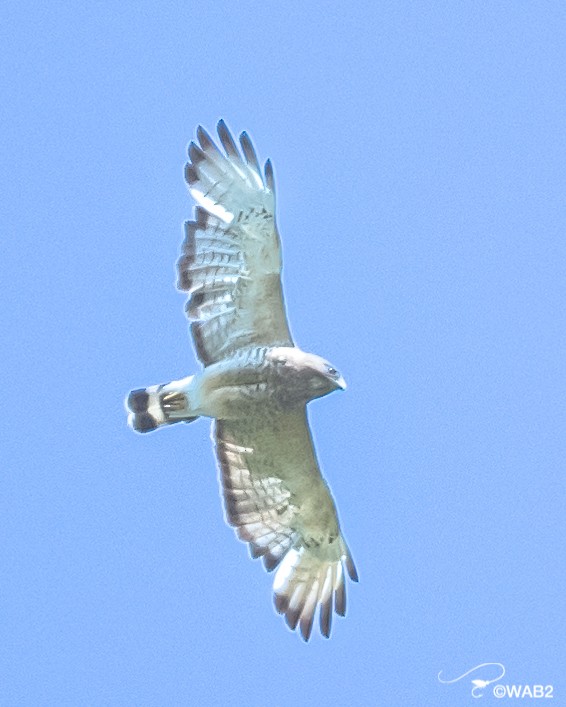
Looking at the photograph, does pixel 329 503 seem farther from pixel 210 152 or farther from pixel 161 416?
pixel 210 152

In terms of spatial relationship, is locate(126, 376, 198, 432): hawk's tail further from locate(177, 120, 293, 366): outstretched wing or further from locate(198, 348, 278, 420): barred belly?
locate(177, 120, 293, 366): outstretched wing

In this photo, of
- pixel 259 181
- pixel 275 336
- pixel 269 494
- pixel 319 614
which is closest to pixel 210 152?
pixel 259 181

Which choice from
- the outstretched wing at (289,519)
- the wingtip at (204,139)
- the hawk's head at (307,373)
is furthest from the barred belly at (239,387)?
the wingtip at (204,139)

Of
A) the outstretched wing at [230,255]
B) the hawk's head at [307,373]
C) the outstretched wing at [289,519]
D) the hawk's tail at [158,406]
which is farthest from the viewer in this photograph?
the outstretched wing at [289,519]

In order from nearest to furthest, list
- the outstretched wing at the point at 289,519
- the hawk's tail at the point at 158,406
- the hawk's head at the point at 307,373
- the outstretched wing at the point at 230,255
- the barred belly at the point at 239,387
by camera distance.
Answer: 1. the hawk's head at the point at 307,373
2. the barred belly at the point at 239,387
3. the outstretched wing at the point at 230,255
4. the hawk's tail at the point at 158,406
5. the outstretched wing at the point at 289,519

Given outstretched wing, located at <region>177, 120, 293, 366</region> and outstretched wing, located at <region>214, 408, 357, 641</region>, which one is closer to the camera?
outstretched wing, located at <region>177, 120, 293, 366</region>

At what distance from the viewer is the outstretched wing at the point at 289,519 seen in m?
14.1

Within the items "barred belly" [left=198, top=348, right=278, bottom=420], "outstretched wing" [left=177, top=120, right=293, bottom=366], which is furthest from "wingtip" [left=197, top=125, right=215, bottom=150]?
"barred belly" [left=198, top=348, right=278, bottom=420]

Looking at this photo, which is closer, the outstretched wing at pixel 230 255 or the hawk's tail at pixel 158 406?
the outstretched wing at pixel 230 255

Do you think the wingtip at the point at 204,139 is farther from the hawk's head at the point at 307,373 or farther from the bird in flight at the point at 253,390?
the hawk's head at the point at 307,373

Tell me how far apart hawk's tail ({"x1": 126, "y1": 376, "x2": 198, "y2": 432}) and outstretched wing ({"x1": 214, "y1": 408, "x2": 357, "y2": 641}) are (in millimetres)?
368

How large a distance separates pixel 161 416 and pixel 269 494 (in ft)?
3.77

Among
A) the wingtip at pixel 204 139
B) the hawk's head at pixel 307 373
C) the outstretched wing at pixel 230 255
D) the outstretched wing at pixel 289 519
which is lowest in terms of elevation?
the outstretched wing at pixel 289 519

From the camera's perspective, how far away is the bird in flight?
44.5 feet
